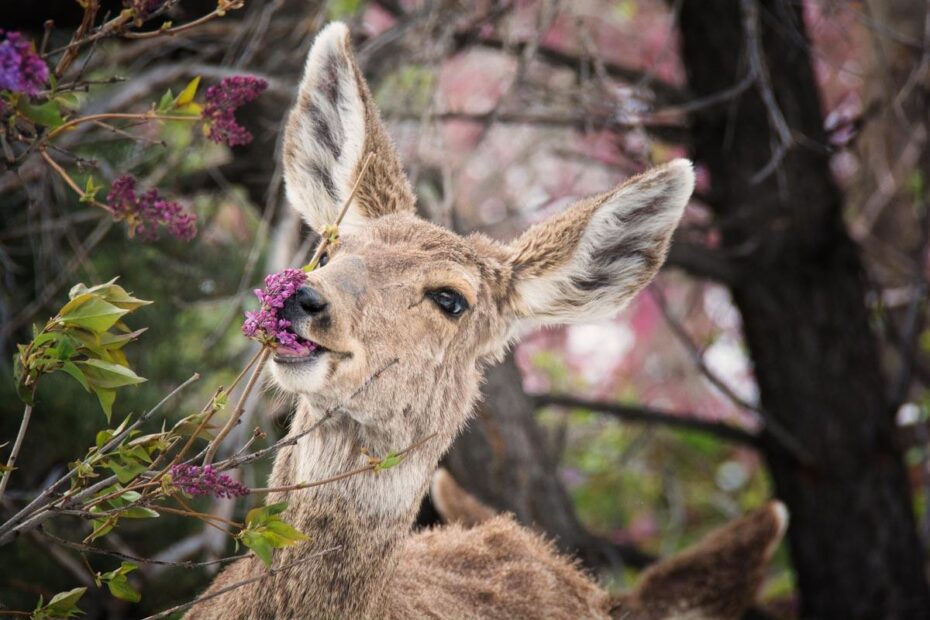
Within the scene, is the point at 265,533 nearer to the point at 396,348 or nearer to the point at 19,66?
the point at 396,348

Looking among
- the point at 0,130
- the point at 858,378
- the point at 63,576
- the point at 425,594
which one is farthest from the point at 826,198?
the point at 0,130

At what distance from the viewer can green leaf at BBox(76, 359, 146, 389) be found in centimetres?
273

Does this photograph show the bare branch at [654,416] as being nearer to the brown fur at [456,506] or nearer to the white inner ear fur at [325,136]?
the brown fur at [456,506]

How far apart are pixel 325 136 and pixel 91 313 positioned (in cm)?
178

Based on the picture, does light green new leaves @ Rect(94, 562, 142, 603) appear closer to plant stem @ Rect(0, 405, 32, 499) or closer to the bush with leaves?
the bush with leaves

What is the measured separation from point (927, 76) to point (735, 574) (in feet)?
13.2

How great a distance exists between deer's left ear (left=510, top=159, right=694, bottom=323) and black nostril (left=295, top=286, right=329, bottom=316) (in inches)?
49.2

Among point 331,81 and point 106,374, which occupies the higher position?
point 331,81

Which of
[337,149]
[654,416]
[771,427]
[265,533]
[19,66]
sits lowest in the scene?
[654,416]

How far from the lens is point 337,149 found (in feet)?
14.1

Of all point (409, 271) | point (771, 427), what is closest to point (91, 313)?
point (409, 271)

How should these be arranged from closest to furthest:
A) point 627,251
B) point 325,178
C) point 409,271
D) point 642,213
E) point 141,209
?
point 141,209 → point 409,271 → point 642,213 → point 627,251 → point 325,178

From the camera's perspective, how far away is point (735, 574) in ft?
16.9

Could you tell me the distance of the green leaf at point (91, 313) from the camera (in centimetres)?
268
